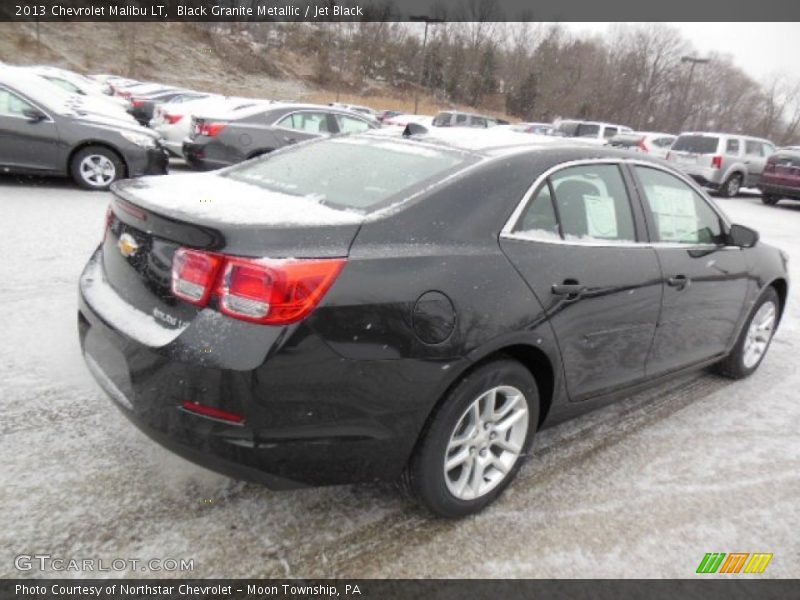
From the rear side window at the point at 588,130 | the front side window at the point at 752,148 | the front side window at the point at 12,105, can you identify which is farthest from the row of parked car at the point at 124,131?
the rear side window at the point at 588,130

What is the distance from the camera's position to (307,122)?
10320 millimetres

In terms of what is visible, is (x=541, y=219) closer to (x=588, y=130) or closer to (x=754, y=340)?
(x=754, y=340)

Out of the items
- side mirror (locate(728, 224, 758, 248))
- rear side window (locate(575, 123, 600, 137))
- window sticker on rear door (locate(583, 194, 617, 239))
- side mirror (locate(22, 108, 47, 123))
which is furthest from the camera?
rear side window (locate(575, 123, 600, 137))

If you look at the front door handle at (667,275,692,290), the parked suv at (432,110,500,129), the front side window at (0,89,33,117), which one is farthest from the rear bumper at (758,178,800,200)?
the front side window at (0,89,33,117)

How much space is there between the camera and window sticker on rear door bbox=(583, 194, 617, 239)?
2.85 metres

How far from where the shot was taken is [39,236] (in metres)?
5.93

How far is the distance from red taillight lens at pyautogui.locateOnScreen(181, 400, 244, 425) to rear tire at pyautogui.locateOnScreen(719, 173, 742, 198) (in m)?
18.2

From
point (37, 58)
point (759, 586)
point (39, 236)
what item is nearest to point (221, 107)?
point (39, 236)

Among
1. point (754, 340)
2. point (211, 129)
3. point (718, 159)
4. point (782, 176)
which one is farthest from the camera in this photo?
point (718, 159)

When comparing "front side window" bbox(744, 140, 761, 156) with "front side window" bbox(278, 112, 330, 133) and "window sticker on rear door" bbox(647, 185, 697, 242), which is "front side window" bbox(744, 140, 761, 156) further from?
"window sticker on rear door" bbox(647, 185, 697, 242)

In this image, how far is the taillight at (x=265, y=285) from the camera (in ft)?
6.28

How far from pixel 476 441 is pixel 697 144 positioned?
A: 1730 centimetres

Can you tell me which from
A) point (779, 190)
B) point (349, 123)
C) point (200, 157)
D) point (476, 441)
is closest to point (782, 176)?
point (779, 190)

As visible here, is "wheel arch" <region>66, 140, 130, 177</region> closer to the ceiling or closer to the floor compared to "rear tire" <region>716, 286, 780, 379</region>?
closer to the ceiling
